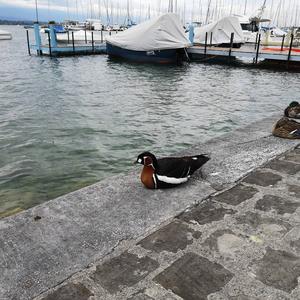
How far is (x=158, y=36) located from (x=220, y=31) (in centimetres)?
947

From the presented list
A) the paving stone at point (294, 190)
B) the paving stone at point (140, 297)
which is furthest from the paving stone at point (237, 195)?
the paving stone at point (140, 297)

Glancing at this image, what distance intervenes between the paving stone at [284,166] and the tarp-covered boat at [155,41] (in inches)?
927

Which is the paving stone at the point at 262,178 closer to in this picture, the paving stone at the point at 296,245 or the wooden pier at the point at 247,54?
the paving stone at the point at 296,245

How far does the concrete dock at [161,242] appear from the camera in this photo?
2508 millimetres

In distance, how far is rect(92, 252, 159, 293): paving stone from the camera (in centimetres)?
255

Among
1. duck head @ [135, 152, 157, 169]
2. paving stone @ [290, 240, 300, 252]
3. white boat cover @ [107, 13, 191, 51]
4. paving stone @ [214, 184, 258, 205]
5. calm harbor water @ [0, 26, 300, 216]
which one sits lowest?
calm harbor water @ [0, 26, 300, 216]

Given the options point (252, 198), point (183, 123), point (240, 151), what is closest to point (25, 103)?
point (183, 123)

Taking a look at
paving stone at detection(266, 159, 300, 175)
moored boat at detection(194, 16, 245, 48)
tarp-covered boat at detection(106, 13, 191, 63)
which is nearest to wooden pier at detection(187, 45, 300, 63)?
tarp-covered boat at detection(106, 13, 191, 63)

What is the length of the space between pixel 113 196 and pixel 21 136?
586 cm

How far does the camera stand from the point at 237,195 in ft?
13.0

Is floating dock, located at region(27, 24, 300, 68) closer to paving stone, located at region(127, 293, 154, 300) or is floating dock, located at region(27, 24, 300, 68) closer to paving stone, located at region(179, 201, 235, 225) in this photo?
paving stone, located at region(179, 201, 235, 225)

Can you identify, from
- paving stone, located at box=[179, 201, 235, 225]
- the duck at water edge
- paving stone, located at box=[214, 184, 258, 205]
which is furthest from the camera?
the duck at water edge

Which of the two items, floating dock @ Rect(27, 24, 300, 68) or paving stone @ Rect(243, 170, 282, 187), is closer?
paving stone @ Rect(243, 170, 282, 187)

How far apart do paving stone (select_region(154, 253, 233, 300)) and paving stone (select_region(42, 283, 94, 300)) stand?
0.53 m
